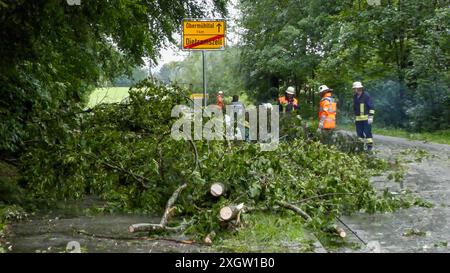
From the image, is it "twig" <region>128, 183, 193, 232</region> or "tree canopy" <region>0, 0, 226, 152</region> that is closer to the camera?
"twig" <region>128, 183, 193, 232</region>

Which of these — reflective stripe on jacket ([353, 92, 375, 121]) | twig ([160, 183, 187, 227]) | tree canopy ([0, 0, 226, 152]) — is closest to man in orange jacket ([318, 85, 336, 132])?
reflective stripe on jacket ([353, 92, 375, 121])

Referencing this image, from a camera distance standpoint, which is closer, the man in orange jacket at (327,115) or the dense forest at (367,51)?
the man in orange jacket at (327,115)

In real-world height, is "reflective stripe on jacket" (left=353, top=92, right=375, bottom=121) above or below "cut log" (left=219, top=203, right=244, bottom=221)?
above

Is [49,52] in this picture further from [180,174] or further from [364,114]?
[364,114]

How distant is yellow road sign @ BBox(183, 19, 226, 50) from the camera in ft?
41.6

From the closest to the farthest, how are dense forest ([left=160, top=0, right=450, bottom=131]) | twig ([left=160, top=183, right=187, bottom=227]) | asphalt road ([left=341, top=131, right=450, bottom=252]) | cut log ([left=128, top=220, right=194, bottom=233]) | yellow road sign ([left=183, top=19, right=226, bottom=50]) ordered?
1. cut log ([left=128, top=220, right=194, bottom=233])
2. asphalt road ([left=341, top=131, right=450, bottom=252])
3. twig ([left=160, top=183, right=187, bottom=227])
4. yellow road sign ([left=183, top=19, right=226, bottom=50])
5. dense forest ([left=160, top=0, right=450, bottom=131])

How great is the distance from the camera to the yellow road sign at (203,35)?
12.7 metres

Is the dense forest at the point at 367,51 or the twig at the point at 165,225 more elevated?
the dense forest at the point at 367,51

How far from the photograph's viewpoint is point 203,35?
12781 millimetres

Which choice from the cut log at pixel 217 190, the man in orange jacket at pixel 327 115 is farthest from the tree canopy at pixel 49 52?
the man in orange jacket at pixel 327 115

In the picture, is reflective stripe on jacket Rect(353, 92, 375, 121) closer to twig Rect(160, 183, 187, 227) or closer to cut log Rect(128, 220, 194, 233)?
twig Rect(160, 183, 187, 227)

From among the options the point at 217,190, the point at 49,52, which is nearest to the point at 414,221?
the point at 217,190

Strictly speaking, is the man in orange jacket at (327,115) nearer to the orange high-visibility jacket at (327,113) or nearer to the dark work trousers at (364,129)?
the orange high-visibility jacket at (327,113)
